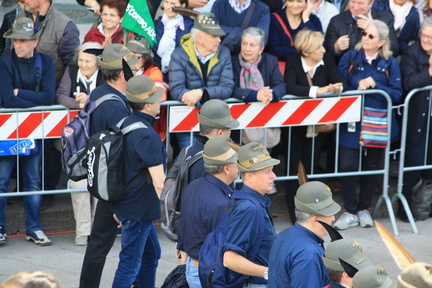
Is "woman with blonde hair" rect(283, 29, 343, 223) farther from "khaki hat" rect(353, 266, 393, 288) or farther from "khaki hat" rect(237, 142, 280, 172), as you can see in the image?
"khaki hat" rect(353, 266, 393, 288)

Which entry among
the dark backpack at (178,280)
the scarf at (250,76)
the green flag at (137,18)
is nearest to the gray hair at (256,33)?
the scarf at (250,76)

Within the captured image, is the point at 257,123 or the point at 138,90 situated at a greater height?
the point at 138,90

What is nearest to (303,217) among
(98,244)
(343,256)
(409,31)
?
(343,256)

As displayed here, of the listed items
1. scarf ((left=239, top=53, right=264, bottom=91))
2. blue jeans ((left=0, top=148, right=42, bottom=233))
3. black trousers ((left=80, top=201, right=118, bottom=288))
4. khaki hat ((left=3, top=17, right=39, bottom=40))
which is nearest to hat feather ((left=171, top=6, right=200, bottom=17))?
scarf ((left=239, top=53, right=264, bottom=91))

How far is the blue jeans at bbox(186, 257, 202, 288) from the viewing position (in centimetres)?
577

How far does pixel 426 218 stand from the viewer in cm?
941

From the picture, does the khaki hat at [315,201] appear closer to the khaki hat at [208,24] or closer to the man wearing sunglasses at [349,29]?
the khaki hat at [208,24]

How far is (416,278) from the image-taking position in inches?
147

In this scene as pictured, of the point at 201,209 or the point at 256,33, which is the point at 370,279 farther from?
the point at 256,33

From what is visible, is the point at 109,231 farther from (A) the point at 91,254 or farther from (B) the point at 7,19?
(B) the point at 7,19

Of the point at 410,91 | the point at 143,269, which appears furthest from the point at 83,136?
the point at 410,91

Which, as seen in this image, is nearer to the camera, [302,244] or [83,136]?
[302,244]

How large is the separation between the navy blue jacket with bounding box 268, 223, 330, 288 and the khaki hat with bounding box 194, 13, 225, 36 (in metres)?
3.72

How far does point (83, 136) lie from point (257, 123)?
92.6 inches
